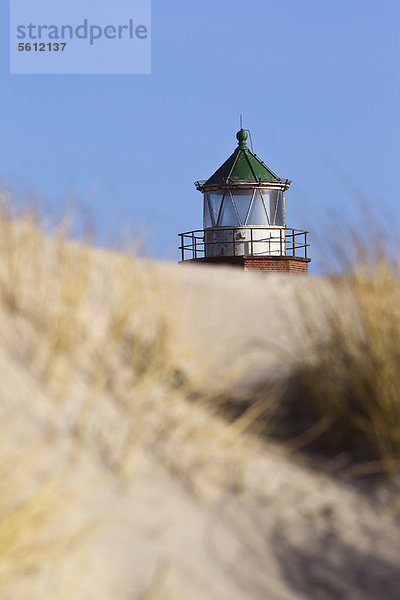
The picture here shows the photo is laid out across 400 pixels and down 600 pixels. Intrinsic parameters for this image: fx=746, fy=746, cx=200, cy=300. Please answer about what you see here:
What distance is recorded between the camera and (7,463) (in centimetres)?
241

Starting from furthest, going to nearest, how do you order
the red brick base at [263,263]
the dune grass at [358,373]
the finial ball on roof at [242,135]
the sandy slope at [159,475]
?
1. the finial ball on roof at [242,135]
2. the red brick base at [263,263]
3. the dune grass at [358,373]
4. the sandy slope at [159,475]

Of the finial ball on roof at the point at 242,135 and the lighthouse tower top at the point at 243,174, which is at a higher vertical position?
the finial ball on roof at the point at 242,135

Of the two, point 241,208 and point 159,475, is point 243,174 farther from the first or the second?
point 159,475

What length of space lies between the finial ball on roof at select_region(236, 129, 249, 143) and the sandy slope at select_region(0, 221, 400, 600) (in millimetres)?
17169

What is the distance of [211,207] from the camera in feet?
64.2

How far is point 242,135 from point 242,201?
2714mm

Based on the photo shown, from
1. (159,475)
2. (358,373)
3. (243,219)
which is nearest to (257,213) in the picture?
(243,219)

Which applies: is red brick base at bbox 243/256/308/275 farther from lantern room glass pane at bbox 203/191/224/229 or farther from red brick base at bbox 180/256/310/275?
lantern room glass pane at bbox 203/191/224/229

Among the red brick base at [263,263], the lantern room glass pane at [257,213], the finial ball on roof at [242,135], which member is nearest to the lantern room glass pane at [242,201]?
the lantern room glass pane at [257,213]

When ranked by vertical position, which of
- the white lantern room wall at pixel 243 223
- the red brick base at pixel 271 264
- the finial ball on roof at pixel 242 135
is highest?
the finial ball on roof at pixel 242 135

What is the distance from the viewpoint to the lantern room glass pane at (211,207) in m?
19.4

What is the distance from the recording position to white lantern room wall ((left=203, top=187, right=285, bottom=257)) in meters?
19.0

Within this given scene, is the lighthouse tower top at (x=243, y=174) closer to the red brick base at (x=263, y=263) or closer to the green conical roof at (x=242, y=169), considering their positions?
the green conical roof at (x=242, y=169)

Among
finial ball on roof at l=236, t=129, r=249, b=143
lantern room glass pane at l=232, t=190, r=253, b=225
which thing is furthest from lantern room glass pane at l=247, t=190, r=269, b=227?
finial ball on roof at l=236, t=129, r=249, b=143
